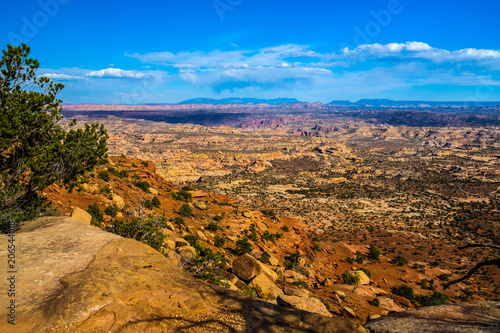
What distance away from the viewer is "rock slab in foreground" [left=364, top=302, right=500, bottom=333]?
16.4ft

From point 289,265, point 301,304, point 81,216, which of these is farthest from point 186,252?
point 289,265

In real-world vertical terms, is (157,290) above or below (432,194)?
above

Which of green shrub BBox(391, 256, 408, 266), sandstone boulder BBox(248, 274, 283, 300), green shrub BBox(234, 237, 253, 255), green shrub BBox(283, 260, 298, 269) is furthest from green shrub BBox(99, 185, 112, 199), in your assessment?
green shrub BBox(391, 256, 408, 266)

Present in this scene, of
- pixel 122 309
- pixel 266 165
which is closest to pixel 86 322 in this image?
pixel 122 309

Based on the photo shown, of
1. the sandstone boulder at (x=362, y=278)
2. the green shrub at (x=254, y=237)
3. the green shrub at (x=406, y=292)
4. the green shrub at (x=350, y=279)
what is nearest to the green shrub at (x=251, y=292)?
the green shrub at (x=350, y=279)

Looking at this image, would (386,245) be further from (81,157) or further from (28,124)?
(28,124)

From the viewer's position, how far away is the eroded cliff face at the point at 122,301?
4.93 meters

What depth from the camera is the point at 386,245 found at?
31.7 meters

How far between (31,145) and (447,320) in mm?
14888

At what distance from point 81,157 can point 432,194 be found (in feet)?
233

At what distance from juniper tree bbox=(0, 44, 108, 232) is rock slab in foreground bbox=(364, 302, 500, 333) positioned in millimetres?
11880

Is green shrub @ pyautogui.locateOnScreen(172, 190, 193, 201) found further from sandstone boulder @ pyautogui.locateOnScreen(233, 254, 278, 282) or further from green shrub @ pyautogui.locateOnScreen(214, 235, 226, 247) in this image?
sandstone boulder @ pyautogui.locateOnScreen(233, 254, 278, 282)

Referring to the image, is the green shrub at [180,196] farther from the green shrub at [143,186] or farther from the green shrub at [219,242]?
the green shrub at [219,242]

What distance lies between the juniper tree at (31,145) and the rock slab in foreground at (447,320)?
11.9 m
